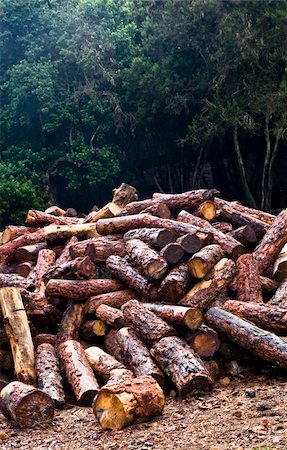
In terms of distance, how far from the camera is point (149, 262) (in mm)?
5945

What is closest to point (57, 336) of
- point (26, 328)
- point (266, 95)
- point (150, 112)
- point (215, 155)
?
point (26, 328)

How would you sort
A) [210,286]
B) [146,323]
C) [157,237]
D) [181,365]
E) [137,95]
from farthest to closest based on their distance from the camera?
[137,95] → [157,237] → [210,286] → [146,323] → [181,365]

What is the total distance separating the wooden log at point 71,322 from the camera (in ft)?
19.5

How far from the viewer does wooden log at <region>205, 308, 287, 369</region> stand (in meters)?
4.79

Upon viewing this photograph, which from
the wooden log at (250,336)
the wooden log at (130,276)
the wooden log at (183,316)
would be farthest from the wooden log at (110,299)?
the wooden log at (250,336)

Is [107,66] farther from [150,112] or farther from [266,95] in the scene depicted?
[266,95]

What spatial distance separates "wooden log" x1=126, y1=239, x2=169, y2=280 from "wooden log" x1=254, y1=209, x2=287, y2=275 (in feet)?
4.80

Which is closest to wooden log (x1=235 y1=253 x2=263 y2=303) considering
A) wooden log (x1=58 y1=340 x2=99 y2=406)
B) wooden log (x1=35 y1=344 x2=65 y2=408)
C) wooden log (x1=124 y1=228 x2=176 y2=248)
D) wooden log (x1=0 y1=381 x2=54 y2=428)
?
wooden log (x1=124 y1=228 x2=176 y2=248)

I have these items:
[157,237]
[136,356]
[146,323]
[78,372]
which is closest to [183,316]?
[146,323]

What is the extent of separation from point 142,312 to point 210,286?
0.82 m

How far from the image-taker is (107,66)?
66.2ft

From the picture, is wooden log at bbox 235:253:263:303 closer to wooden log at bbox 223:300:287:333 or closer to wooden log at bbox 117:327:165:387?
wooden log at bbox 223:300:287:333

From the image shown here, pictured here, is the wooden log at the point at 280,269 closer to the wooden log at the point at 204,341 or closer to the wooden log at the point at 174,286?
the wooden log at the point at 174,286

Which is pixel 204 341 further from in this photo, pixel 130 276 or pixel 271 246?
pixel 271 246
